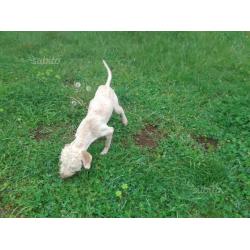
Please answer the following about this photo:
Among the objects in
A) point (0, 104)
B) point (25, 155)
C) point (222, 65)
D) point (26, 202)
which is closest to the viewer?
point (26, 202)

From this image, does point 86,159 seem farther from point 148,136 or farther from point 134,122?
point 134,122

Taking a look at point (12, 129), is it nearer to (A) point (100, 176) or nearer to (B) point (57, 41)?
(A) point (100, 176)

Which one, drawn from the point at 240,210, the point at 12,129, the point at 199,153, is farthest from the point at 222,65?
the point at 12,129

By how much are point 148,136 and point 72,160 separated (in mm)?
1650

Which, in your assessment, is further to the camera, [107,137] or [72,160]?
[107,137]

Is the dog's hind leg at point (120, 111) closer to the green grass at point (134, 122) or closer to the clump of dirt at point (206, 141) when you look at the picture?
the green grass at point (134, 122)

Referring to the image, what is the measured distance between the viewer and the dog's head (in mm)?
4562

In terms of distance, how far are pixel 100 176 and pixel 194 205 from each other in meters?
1.37

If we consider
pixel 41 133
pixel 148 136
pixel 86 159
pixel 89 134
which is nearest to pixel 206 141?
pixel 148 136

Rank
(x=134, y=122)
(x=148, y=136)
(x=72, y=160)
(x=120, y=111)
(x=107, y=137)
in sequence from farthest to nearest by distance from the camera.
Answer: (x=134, y=122), (x=148, y=136), (x=120, y=111), (x=107, y=137), (x=72, y=160)

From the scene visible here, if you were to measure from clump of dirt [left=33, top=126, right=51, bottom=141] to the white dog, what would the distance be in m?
1.06

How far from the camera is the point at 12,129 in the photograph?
228 inches

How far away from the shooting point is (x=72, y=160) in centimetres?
456
